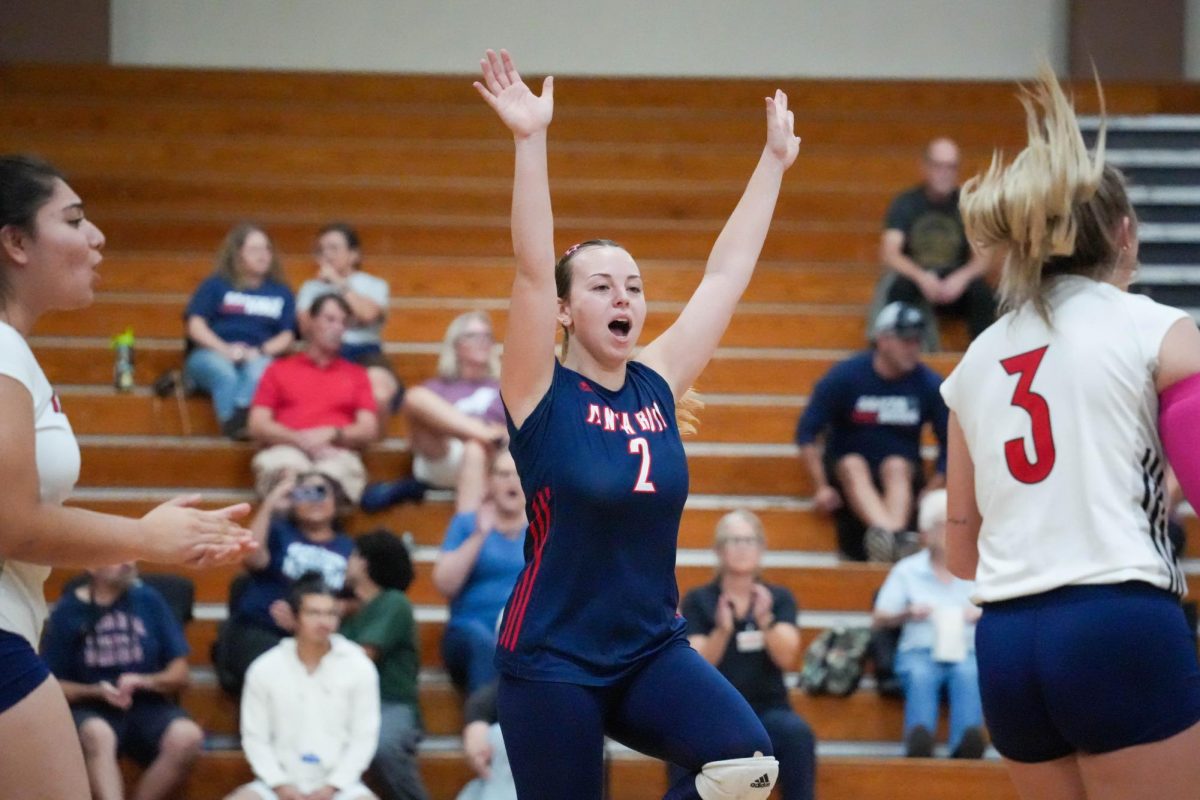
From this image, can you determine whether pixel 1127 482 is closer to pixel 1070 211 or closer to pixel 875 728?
pixel 1070 211

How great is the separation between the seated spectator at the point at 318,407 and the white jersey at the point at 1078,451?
4.82 metres

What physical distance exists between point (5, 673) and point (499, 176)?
8013mm

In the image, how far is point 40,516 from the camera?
2.73m

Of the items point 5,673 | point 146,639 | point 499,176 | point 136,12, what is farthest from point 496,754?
point 136,12

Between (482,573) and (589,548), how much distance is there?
3470 millimetres

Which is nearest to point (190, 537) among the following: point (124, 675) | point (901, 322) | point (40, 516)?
point (40, 516)

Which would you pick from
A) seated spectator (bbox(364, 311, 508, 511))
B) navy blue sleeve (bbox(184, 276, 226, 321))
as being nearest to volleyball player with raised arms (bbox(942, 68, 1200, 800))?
seated spectator (bbox(364, 311, 508, 511))

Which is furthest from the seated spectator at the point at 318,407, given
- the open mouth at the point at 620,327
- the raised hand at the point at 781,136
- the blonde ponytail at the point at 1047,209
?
the blonde ponytail at the point at 1047,209

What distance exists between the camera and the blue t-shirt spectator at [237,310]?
8164 mm

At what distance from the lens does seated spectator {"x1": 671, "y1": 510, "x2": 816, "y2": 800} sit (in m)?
5.91

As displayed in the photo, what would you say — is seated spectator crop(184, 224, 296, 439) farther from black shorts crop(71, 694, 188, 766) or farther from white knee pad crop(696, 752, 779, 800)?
white knee pad crop(696, 752, 779, 800)

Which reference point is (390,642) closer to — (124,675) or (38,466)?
(124,675)

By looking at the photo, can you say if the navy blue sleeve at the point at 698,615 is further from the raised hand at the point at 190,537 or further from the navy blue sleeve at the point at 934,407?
the raised hand at the point at 190,537

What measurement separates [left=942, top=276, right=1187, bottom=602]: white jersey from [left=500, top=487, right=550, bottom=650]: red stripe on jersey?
808 mm
